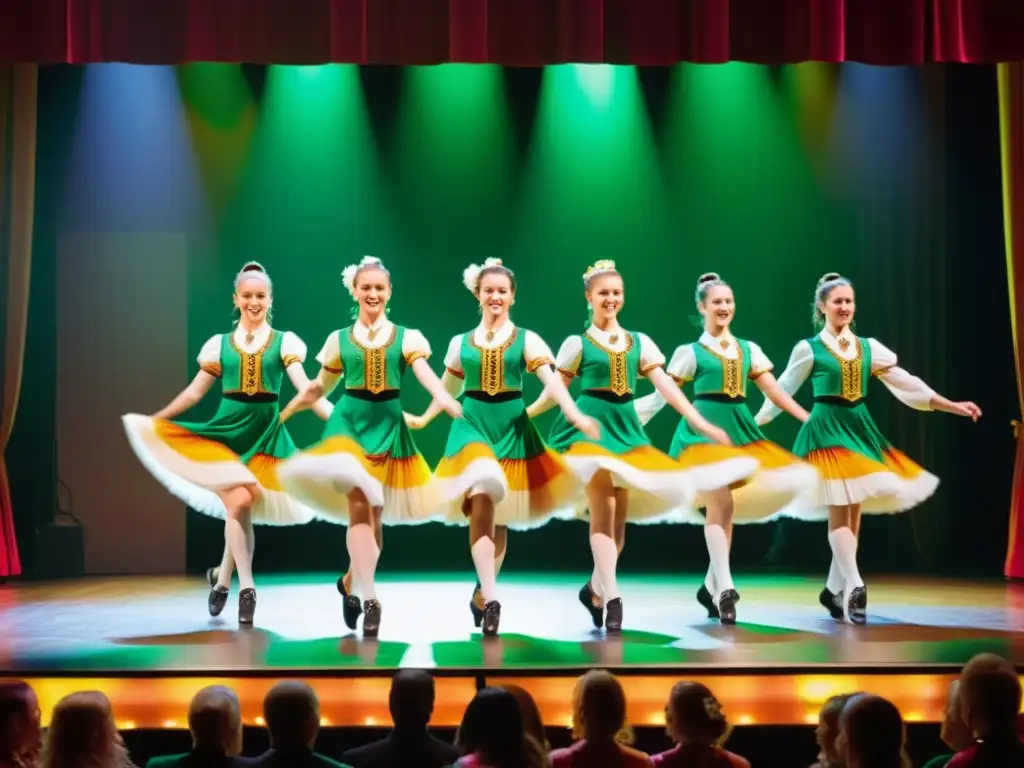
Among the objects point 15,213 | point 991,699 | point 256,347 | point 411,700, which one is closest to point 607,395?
point 256,347

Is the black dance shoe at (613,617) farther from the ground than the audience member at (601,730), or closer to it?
closer to it

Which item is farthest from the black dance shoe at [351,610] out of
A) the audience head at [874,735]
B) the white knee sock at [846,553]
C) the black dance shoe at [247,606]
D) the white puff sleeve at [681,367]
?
the audience head at [874,735]

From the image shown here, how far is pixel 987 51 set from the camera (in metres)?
6.41

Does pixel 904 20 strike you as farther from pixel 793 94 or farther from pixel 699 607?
pixel 699 607

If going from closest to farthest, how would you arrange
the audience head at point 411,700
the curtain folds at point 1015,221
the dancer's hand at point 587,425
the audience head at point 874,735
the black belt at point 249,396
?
the audience head at point 874,735
the audience head at point 411,700
the dancer's hand at point 587,425
the black belt at point 249,396
the curtain folds at point 1015,221

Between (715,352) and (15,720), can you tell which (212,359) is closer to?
(715,352)

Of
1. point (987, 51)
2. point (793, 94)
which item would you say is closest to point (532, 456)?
point (987, 51)

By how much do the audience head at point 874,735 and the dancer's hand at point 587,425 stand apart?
260 cm

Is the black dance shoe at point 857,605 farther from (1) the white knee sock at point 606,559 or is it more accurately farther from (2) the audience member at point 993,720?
(2) the audience member at point 993,720

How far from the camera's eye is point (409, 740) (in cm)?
313

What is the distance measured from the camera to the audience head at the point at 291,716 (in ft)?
9.66

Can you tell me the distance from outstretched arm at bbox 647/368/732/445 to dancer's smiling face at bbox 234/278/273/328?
1.69m

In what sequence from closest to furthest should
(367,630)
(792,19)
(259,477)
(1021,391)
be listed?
1. (367,630)
2. (259,477)
3. (792,19)
4. (1021,391)

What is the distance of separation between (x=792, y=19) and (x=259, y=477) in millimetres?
3237
